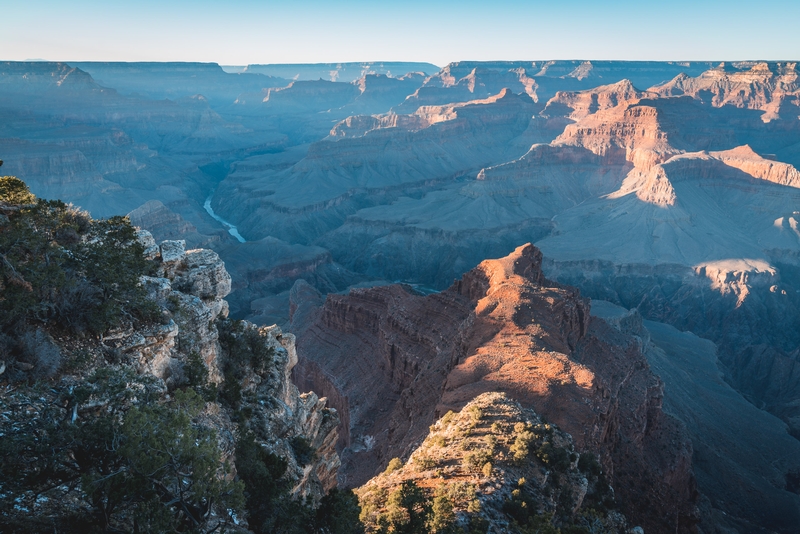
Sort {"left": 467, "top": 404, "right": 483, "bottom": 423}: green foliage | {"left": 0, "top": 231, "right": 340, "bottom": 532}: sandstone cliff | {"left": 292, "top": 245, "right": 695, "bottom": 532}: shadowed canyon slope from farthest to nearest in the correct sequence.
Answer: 1. {"left": 292, "top": 245, "right": 695, "bottom": 532}: shadowed canyon slope
2. {"left": 467, "top": 404, "right": 483, "bottom": 423}: green foliage
3. {"left": 0, "top": 231, "right": 340, "bottom": 532}: sandstone cliff

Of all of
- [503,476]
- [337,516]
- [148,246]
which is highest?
[148,246]

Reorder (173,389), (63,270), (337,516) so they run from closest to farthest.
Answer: (337,516)
(63,270)
(173,389)

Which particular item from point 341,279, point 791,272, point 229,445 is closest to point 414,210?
point 341,279

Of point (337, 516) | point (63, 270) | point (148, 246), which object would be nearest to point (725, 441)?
point (337, 516)

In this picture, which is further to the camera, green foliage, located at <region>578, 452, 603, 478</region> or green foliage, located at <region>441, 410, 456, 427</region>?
green foliage, located at <region>441, 410, 456, 427</region>

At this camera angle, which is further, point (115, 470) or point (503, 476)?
point (503, 476)

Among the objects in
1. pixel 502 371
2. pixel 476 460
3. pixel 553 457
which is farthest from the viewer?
pixel 502 371

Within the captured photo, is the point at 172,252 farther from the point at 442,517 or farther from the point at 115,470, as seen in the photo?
the point at 442,517

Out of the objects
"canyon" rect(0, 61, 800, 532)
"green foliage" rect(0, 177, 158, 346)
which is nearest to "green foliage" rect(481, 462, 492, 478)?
"canyon" rect(0, 61, 800, 532)

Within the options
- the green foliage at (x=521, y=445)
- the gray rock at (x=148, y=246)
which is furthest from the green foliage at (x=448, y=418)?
the gray rock at (x=148, y=246)

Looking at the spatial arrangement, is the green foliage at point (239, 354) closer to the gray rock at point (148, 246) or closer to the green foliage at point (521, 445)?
the gray rock at point (148, 246)

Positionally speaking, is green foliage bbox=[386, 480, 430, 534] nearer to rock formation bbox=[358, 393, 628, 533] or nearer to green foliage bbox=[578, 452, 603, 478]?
rock formation bbox=[358, 393, 628, 533]

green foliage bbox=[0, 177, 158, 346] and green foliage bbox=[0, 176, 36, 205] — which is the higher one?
green foliage bbox=[0, 176, 36, 205]
